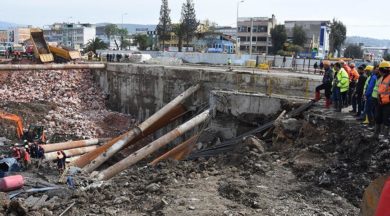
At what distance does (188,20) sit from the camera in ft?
244

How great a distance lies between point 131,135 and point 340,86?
7227 millimetres

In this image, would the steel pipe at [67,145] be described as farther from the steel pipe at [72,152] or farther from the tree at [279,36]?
the tree at [279,36]

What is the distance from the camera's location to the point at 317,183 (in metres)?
7.54

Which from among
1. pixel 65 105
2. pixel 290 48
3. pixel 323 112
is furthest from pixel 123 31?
pixel 323 112

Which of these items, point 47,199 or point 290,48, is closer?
point 47,199

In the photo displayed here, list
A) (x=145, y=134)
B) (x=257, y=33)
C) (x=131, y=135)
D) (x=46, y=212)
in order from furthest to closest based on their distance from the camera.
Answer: (x=257, y=33), (x=145, y=134), (x=131, y=135), (x=46, y=212)

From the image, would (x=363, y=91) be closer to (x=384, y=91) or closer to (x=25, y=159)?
(x=384, y=91)

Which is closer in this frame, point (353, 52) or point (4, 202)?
point (4, 202)

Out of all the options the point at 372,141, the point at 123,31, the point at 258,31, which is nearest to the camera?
the point at 372,141

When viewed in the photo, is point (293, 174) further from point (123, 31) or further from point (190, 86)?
point (123, 31)

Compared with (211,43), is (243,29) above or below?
above

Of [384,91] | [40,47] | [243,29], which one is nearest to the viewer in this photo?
[384,91]

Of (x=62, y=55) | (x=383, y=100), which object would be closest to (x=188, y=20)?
(x=62, y=55)

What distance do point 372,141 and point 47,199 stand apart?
6.43 meters
